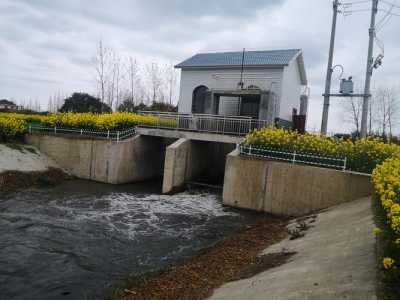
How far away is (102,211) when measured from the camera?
12.3 m

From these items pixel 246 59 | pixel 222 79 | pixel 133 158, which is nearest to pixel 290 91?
pixel 246 59

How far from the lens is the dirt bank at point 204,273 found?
5.95 m

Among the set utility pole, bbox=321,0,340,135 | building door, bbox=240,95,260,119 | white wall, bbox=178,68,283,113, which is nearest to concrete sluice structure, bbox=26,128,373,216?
building door, bbox=240,95,260,119

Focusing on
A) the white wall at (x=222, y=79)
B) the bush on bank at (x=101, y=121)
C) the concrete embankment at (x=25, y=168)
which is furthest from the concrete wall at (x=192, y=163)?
the concrete embankment at (x=25, y=168)

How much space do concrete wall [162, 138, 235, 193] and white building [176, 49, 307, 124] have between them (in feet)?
9.33

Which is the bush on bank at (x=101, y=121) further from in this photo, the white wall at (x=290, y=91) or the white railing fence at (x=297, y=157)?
the white wall at (x=290, y=91)

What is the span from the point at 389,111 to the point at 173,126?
2997cm

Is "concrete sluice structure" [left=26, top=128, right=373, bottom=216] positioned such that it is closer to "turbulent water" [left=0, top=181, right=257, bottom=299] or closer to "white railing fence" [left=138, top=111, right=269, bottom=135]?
"white railing fence" [left=138, top=111, right=269, bottom=135]

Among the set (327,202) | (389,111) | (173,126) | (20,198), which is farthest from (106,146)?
(389,111)

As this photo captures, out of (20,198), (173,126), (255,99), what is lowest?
(20,198)

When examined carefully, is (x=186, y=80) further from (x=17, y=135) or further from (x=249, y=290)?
(x=249, y=290)

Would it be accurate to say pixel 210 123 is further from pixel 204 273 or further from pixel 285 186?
pixel 204 273

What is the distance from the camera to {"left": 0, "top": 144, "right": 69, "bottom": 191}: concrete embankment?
15.3 metres

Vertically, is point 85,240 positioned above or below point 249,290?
below
